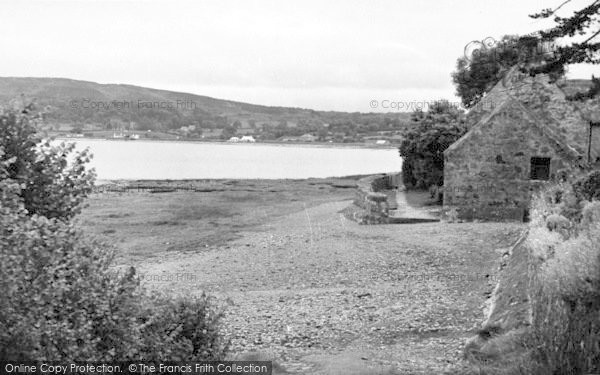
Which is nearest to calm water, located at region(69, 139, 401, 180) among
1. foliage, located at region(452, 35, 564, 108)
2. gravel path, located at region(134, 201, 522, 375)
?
foliage, located at region(452, 35, 564, 108)

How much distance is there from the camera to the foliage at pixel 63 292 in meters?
5.57

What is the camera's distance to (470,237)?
1875 centimetres

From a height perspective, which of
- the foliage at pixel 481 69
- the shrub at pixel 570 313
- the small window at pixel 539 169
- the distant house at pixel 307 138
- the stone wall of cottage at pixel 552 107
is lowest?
Answer: the shrub at pixel 570 313

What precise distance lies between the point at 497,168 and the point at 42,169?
1743 cm

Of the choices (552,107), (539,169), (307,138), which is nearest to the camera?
(539,169)

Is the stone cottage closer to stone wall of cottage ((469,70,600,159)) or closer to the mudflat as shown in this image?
stone wall of cottage ((469,70,600,159))

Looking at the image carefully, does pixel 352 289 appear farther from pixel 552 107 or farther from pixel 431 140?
pixel 431 140

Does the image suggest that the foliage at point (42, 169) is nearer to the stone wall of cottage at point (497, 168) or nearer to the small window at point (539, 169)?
the stone wall of cottage at point (497, 168)

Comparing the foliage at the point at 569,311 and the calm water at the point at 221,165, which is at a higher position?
the foliage at the point at 569,311

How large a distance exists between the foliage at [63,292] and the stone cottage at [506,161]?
51.4 ft

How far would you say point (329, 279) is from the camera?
53.0 ft

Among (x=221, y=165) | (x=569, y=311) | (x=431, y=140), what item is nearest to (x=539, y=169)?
(x=431, y=140)

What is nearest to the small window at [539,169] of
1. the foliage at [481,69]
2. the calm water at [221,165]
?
the foliage at [481,69]

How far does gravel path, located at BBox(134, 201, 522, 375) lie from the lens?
9.95 meters
